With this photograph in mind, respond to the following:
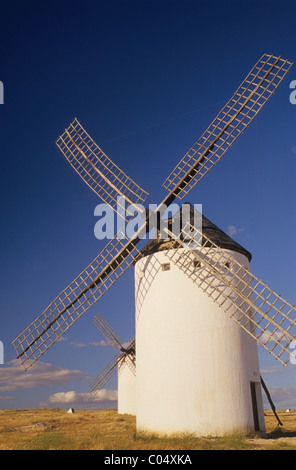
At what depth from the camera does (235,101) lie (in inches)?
622

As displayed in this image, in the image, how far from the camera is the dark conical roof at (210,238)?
15711 mm

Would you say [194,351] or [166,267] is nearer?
[194,351]

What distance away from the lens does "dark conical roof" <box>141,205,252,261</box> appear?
1571 cm

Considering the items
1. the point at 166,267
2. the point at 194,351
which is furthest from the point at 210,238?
the point at 194,351

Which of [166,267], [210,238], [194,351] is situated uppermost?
[210,238]

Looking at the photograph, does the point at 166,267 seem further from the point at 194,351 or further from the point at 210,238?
the point at 194,351

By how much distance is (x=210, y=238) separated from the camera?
51.5 feet

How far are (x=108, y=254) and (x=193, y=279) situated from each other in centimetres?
361

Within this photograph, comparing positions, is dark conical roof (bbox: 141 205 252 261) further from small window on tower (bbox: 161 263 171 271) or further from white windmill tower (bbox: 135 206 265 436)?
small window on tower (bbox: 161 263 171 271)

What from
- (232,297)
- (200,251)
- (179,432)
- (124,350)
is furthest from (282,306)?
(124,350)

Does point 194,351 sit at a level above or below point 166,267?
below

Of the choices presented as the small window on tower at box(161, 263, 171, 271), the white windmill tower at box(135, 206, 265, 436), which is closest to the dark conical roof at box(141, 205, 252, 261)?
the white windmill tower at box(135, 206, 265, 436)
